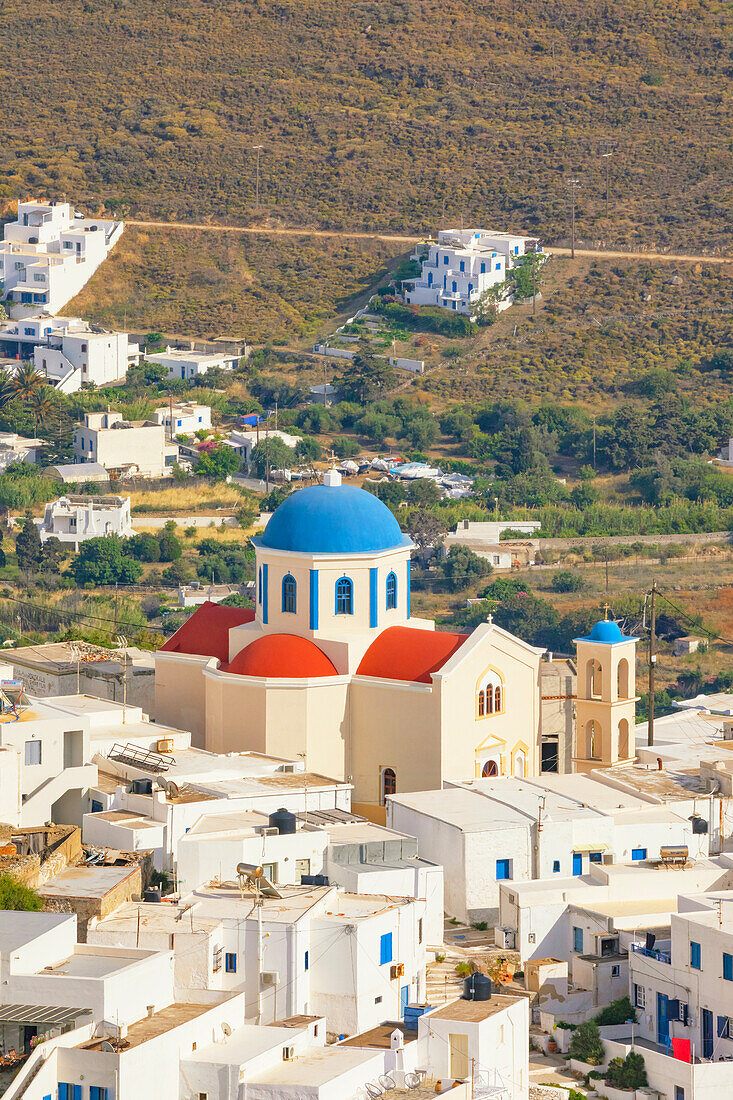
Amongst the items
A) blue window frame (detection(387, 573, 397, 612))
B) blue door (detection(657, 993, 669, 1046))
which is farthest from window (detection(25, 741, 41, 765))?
blue door (detection(657, 993, 669, 1046))

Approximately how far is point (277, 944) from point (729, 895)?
22.1 ft

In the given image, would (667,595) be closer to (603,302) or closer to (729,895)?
(603,302)

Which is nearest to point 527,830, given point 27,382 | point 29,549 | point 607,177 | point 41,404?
point 29,549

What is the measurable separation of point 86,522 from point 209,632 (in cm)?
3383

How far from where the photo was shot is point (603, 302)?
94062 mm

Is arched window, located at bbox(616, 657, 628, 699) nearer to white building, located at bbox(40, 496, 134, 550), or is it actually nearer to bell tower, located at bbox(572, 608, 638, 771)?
bell tower, located at bbox(572, 608, 638, 771)

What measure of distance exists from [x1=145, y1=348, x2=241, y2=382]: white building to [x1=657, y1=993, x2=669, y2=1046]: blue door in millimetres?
62690

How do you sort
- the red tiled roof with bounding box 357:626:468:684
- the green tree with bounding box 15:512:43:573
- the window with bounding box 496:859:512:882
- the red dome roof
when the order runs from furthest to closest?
1. the green tree with bounding box 15:512:43:573
2. the red dome roof
3. the red tiled roof with bounding box 357:626:468:684
4. the window with bounding box 496:859:512:882

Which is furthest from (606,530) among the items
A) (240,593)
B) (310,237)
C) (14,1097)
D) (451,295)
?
(14,1097)

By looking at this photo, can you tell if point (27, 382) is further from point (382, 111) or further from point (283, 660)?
point (283, 660)

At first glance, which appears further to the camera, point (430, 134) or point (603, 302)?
point (430, 134)

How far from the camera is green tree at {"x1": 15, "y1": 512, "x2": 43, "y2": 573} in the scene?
7181cm

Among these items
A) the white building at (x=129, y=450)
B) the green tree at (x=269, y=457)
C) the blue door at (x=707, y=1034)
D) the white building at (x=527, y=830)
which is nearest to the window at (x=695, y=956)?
the blue door at (x=707, y=1034)

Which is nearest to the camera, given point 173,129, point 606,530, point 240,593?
point 240,593
